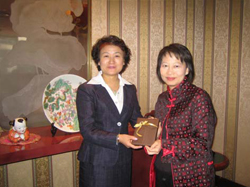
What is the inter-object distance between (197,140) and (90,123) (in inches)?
27.2

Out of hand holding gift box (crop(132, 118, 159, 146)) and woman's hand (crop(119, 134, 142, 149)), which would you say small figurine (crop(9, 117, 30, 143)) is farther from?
hand holding gift box (crop(132, 118, 159, 146))

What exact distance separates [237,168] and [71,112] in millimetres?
2384

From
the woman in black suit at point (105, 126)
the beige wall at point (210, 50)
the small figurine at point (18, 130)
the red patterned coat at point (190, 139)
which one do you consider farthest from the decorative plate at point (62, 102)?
the red patterned coat at point (190, 139)

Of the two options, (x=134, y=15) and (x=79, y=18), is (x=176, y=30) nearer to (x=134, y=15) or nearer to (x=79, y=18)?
(x=134, y=15)

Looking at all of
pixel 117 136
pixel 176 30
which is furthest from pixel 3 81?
pixel 176 30

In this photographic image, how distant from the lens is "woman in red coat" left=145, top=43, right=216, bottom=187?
46.9 inches

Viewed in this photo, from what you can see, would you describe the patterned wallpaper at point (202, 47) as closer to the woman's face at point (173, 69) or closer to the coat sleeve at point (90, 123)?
the coat sleeve at point (90, 123)

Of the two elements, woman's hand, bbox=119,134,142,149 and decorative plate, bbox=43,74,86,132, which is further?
decorative plate, bbox=43,74,86,132

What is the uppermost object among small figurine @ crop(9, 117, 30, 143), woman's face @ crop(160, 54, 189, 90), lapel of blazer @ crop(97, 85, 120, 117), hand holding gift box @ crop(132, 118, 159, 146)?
woman's face @ crop(160, 54, 189, 90)

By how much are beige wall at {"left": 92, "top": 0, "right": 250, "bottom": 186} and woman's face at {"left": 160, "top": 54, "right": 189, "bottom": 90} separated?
3.45 ft

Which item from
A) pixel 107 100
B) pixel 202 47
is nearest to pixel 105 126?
pixel 107 100

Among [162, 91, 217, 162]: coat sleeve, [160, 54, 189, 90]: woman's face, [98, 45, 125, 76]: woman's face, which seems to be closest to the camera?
[162, 91, 217, 162]: coat sleeve

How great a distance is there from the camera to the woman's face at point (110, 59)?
4.86ft

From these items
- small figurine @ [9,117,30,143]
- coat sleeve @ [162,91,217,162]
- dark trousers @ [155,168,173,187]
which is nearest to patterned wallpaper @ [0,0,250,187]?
small figurine @ [9,117,30,143]
